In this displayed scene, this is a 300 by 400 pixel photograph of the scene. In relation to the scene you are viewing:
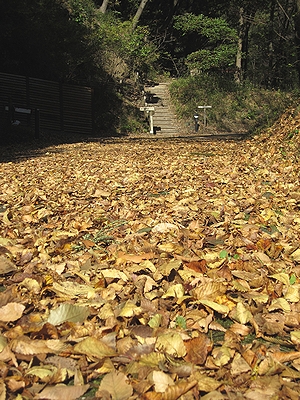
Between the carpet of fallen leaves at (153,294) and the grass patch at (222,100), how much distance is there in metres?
18.5

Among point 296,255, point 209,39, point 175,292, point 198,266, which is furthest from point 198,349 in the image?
point 209,39

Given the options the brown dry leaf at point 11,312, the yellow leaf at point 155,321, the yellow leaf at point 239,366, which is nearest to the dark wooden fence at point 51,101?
the brown dry leaf at point 11,312

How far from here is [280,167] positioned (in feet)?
18.6

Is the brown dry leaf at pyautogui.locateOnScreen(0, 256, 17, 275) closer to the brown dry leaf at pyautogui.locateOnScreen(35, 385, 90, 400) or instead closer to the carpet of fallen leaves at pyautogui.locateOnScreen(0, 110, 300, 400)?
the carpet of fallen leaves at pyautogui.locateOnScreen(0, 110, 300, 400)

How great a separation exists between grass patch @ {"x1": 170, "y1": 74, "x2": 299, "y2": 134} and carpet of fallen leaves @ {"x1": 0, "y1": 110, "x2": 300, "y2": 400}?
60.8 ft

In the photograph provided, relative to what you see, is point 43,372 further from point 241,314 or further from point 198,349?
point 241,314

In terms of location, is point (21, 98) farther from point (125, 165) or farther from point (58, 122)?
point (125, 165)

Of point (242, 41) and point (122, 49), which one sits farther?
point (242, 41)

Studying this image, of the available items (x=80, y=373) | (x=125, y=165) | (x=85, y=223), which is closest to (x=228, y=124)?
(x=125, y=165)

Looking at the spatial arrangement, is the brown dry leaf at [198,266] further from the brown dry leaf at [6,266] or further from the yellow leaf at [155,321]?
the brown dry leaf at [6,266]

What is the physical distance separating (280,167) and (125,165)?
8.08 ft

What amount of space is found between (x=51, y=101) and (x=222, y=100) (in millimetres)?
10164

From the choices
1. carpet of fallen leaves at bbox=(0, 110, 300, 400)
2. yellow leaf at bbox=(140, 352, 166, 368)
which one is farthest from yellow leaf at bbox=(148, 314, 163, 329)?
yellow leaf at bbox=(140, 352, 166, 368)

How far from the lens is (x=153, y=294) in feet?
7.14
